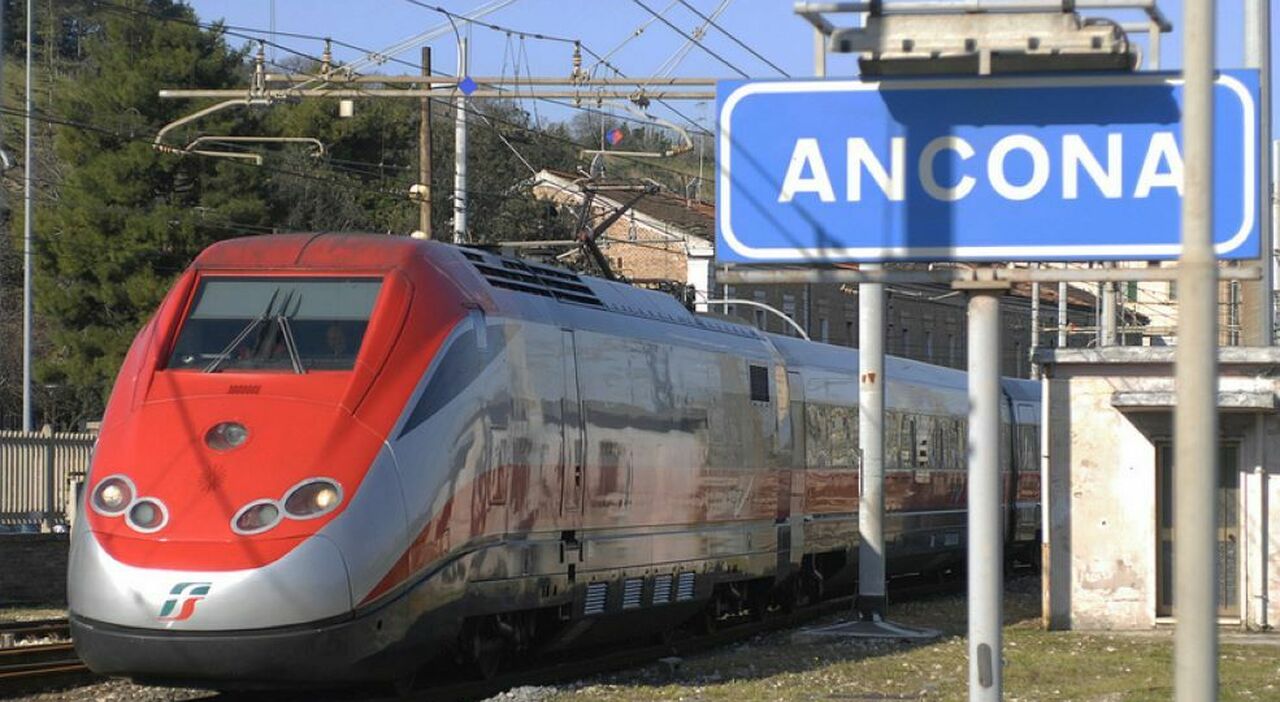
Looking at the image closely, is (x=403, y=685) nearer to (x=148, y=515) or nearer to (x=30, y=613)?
(x=148, y=515)

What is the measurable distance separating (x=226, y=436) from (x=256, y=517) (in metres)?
0.70

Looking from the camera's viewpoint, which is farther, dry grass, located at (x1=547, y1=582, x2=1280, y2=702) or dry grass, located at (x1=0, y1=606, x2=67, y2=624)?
dry grass, located at (x1=0, y1=606, x2=67, y2=624)

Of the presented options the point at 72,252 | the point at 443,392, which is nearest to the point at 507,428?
the point at 443,392

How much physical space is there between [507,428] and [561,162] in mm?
61591

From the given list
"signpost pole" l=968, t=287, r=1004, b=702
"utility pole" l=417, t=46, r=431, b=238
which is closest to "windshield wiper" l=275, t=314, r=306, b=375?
"signpost pole" l=968, t=287, r=1004, b=702

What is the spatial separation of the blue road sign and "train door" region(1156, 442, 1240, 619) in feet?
49.7

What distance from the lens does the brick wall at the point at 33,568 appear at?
25.8 metres

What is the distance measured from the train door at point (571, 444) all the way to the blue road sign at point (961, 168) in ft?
31.2

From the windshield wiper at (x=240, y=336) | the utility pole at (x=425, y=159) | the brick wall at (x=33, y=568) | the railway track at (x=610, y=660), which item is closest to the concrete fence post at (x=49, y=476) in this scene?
the brick wall at (x=33, y=568)

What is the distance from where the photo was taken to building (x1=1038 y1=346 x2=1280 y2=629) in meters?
20.0

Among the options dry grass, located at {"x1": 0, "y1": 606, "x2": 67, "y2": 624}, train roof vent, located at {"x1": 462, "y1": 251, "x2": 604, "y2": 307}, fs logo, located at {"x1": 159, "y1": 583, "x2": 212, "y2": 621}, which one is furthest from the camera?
dry grass, located at {"x1": 0, "y1": 606, "x2": 67, "y2": 624}

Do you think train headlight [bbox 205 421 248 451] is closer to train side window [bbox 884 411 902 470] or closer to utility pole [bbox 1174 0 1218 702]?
utility pole [bbox 1174 0 1218 702]

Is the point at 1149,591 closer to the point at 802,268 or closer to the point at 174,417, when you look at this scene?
the point at 174,417

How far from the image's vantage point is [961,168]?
5.74m
